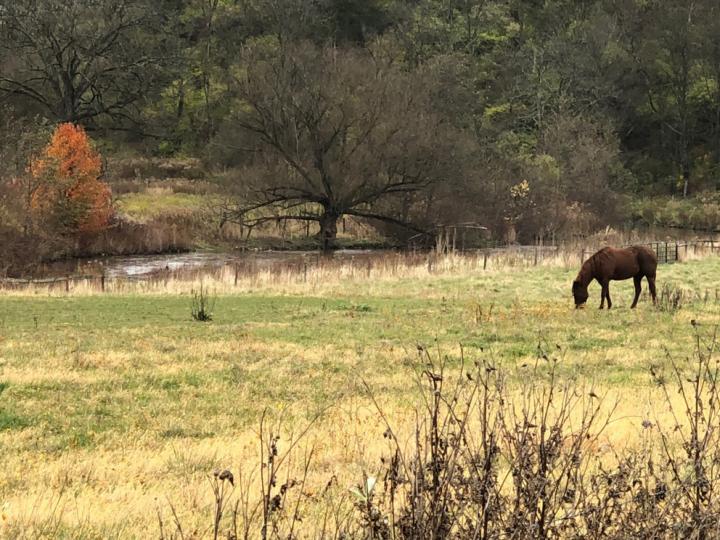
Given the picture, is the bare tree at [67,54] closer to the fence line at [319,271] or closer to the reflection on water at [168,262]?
the reflection on water at [168,262]

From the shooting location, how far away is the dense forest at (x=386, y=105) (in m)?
45.5

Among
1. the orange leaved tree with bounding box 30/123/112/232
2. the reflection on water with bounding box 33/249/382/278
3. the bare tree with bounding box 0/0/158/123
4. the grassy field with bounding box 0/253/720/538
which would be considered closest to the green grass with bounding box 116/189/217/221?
the orange leaved tree with bounding box 30/123/112/232

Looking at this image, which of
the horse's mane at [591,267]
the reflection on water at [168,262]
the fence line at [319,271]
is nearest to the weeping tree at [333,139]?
the reflection on water at [168,262]

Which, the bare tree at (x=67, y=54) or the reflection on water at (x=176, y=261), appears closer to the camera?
the reflection on water at (x=176, y=261)

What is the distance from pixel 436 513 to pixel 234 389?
7119 millimetres

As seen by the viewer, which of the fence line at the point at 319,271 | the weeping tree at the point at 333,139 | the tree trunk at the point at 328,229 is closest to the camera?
the fence line at the point at 319,271

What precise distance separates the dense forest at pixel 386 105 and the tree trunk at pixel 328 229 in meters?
0.13

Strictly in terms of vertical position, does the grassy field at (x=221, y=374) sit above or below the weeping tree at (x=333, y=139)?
below

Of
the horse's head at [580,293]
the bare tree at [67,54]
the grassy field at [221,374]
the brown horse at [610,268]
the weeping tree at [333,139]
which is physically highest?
the bare tree at [67,54]

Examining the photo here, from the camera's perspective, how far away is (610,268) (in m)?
18.8

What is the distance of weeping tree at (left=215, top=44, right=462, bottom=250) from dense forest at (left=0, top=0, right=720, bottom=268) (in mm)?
129

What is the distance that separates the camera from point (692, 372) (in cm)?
1099

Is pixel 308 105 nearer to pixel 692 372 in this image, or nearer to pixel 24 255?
pixel 24 255

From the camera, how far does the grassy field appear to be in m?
6.26
